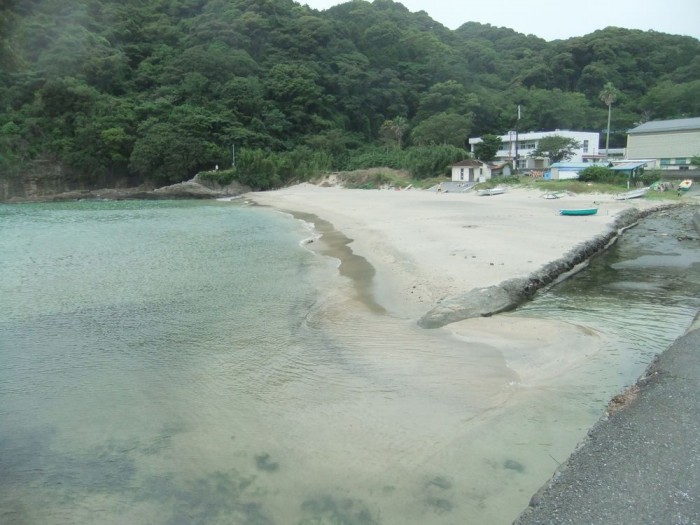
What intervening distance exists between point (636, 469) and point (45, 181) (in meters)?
78.2

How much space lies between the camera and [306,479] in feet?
18.1

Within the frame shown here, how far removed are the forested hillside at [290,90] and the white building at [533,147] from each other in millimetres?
6400

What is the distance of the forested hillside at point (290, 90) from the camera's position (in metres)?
68.4

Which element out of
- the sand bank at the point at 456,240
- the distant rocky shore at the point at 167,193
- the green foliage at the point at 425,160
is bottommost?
the sand bank at the point at 456,240

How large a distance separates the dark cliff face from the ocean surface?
198 ft

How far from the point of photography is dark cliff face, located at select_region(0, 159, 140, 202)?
210 ft

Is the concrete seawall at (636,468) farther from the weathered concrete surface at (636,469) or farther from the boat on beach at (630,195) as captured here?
the boat on beach at (630,195)

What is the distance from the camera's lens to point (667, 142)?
60.5m

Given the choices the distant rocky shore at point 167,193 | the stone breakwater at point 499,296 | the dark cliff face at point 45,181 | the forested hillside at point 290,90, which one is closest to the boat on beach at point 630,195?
the stone breakwater at point 499,296

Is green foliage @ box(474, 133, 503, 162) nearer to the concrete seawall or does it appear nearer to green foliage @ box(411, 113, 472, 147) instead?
green foliage @ box(411, 113, 472, 147)

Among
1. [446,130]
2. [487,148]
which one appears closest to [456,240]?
[487,148]

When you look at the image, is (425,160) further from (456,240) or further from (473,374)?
(473,374)

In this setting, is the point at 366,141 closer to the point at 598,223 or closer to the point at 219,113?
the point at 219,113

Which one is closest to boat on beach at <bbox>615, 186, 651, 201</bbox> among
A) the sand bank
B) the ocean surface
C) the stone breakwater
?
the sand bank
